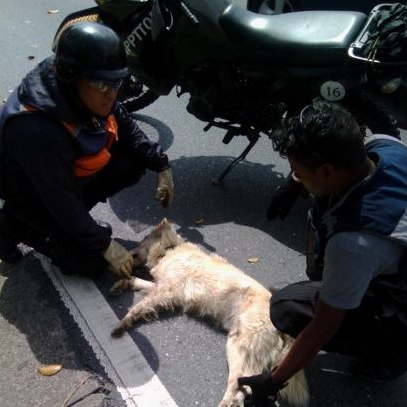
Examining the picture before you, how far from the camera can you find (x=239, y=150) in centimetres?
458

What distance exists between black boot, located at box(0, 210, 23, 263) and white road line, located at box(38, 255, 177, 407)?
0.54 ft

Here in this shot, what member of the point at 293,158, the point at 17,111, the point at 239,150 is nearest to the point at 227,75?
the point at 239,150

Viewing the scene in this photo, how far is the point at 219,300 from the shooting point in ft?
9.59

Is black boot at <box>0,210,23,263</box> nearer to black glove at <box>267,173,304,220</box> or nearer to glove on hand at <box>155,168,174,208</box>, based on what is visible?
glove on hand at <box>155,168,174,208</box>

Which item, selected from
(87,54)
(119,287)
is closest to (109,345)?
(119,287)

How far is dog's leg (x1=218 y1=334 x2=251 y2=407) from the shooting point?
7.89 ft

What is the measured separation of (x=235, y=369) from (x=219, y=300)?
0.49 m

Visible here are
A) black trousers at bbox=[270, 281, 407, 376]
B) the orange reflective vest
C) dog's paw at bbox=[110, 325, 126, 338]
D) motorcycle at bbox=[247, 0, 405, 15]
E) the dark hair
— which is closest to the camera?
the dark hair

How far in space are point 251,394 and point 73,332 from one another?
1.04 meters

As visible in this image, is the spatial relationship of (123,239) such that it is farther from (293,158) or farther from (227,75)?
(293,158)

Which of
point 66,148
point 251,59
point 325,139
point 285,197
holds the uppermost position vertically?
point 325,139

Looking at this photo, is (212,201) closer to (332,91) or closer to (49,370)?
(332,91)

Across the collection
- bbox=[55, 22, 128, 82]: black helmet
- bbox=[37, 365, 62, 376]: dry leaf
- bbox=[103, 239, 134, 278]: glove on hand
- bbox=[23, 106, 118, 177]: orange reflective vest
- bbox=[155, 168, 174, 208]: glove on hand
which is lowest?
bbox=[37, 365, 62, 376]: dry leaf

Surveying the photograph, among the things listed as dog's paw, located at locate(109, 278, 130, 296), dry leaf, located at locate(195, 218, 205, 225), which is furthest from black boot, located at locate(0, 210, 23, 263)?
dry leaf, located at locate(195, 218, 205, 225)
